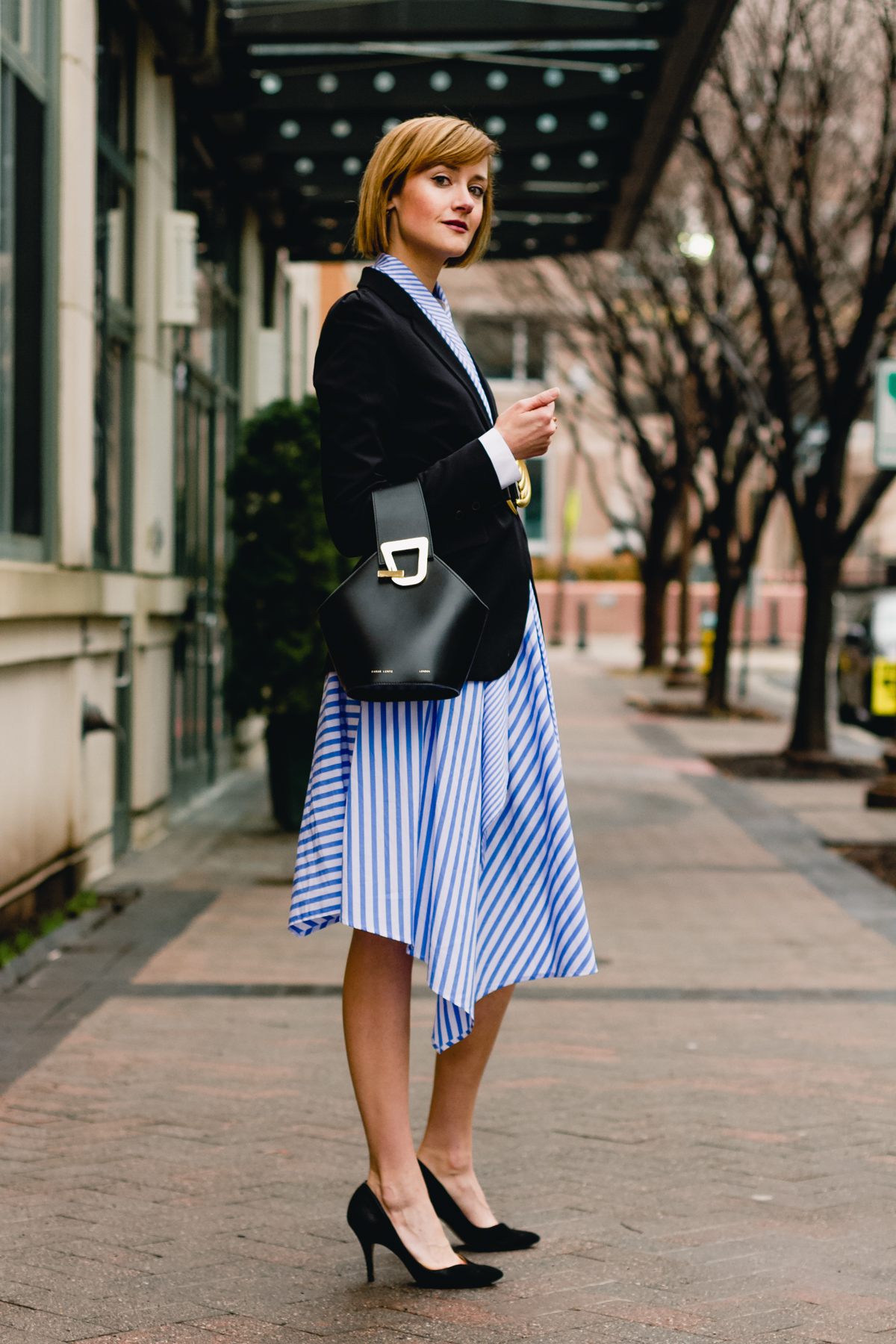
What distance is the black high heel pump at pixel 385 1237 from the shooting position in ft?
9.49

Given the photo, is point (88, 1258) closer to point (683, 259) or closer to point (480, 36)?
point (480, 36)

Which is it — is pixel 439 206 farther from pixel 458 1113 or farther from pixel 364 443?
pixel 458 1113

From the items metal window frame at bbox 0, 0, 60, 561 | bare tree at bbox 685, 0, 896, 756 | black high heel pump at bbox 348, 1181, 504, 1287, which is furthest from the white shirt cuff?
bare tree at bbox 685, 0, 896, 756

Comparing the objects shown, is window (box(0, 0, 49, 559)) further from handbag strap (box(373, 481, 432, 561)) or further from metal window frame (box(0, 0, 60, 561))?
handbag strap (box(373, 481, 432, 561))

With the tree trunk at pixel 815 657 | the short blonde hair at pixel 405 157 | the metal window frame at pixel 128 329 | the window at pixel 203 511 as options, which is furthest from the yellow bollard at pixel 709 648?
the short blonde hair at pixel 405 157

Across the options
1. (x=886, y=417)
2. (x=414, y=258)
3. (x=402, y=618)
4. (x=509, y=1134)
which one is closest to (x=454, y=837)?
(x=402, y=618)

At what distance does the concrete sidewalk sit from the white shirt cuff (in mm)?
1436

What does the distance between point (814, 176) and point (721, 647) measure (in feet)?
22.9

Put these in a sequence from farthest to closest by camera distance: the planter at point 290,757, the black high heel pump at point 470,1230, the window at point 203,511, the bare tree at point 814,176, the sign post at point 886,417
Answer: the bare tree at point 814,176 < the window at point 203,511 < the sign post at point 886,417 < the planter at point 290,757 < the black high heel pump at point 470,1230

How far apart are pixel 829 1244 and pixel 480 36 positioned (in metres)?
7.40

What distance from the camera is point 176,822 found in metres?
10.0

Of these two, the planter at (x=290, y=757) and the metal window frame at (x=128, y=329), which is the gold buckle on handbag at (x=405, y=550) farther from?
the planter at (x=290, y=757)

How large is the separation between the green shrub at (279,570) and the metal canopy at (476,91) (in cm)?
204

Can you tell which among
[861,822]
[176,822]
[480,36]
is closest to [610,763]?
[861,822]
